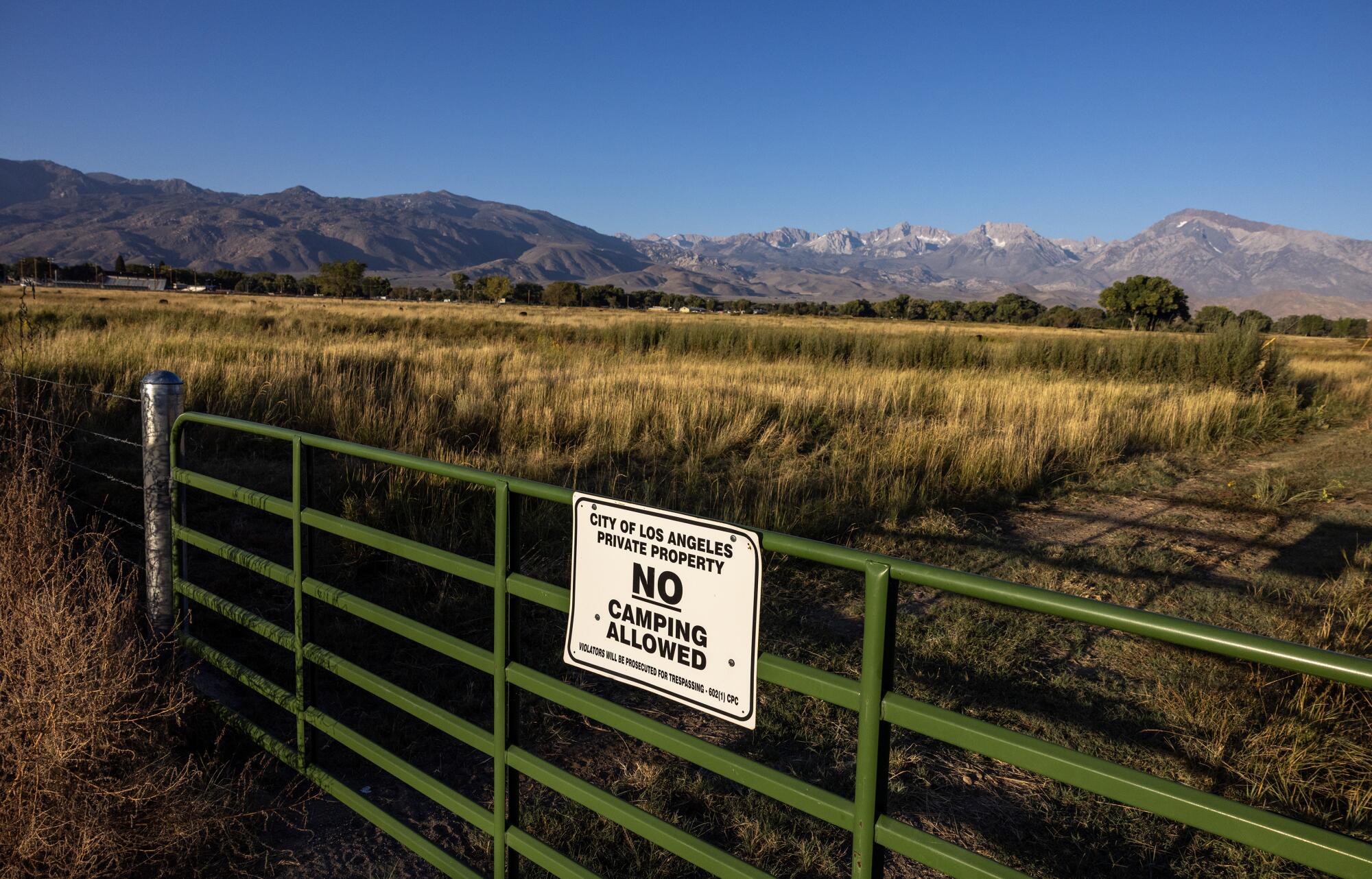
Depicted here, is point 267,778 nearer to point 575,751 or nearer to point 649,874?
point 575,751

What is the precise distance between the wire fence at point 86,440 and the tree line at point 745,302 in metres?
67.7

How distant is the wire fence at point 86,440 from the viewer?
17.6 ft

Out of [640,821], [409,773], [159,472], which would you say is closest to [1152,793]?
[640,821]

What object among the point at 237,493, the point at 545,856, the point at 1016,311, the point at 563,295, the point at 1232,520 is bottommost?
the point at 1232,520

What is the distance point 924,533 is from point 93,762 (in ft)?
21.4

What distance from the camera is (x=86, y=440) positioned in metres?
9.14

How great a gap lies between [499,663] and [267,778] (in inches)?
75.9

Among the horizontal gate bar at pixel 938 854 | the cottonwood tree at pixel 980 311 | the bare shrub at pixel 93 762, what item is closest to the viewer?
the horizontal gate bar at pixel 938 854

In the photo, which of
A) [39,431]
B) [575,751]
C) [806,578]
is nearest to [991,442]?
[806,578]

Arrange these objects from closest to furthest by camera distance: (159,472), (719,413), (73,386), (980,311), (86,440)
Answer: (159,472) < (73,386) < (86,440) < (719,413) < (980,311)

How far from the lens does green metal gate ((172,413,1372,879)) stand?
4.91ft

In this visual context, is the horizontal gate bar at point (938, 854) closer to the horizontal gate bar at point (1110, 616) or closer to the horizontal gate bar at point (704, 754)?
the horizontal gate bar at point (704, 754)

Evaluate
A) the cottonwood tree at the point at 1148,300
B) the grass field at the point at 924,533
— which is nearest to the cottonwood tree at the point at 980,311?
the cottonwood tree at the point at 1148,300

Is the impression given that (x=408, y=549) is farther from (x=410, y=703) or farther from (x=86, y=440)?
(x=86, y=440)
